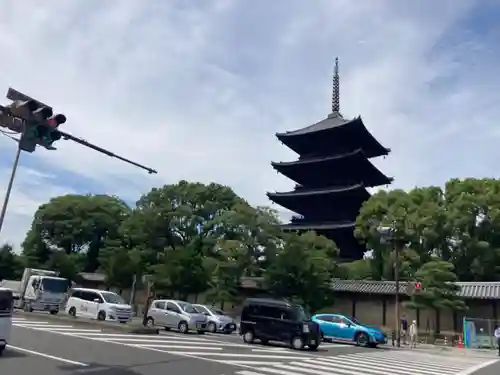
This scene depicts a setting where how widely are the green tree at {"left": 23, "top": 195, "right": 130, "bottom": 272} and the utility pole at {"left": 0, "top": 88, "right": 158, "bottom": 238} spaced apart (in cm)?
4765

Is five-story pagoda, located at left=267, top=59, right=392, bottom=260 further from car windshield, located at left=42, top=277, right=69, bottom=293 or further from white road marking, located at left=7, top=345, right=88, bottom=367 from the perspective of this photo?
white road marking, located at left=7, top=345, right=88, bottom=367

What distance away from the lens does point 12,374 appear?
866cm

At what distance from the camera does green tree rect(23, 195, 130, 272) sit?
54.4m

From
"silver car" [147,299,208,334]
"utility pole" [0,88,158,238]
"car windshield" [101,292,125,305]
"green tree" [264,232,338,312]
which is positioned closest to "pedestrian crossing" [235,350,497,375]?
"utility pole" [0,88,158,238]

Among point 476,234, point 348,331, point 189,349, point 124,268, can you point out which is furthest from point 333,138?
point 189,349

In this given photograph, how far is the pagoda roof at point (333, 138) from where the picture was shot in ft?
152

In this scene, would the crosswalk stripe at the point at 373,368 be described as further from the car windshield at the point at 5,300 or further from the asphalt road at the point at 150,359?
the car windshield at the point at 5,300

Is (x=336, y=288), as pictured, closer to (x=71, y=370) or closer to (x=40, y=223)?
(x=71, y=370)

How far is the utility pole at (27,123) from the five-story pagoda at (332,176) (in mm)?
37377

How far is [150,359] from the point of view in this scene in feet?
38.4

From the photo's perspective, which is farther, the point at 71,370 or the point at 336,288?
the point at 336,288

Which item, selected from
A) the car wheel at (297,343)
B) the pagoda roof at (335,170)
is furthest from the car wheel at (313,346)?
the pagoda roof at (335,170)

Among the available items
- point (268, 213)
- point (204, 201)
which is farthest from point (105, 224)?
point (268, 213)

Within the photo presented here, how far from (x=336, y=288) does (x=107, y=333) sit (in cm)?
2024
